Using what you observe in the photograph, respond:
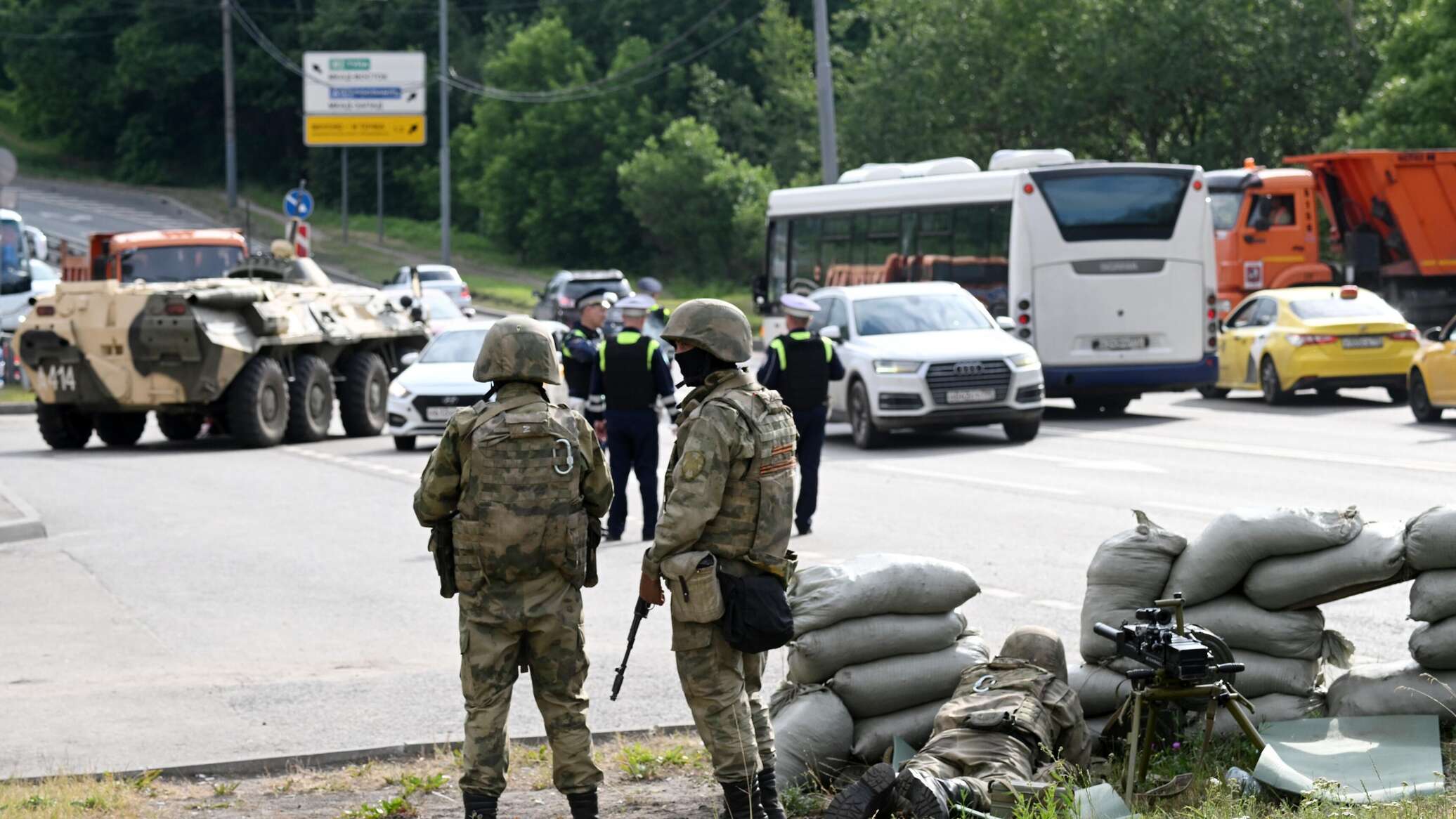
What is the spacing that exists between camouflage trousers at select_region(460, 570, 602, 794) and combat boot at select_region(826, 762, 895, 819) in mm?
937

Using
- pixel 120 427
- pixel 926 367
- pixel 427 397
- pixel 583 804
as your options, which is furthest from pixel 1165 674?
pixel 120 427

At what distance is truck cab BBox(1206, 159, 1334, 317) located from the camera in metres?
33.7

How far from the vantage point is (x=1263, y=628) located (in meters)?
6.79

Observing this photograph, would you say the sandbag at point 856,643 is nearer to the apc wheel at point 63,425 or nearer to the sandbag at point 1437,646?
the sandbag at point 1437,646

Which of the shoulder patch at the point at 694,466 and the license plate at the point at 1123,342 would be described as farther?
the license plate at the point at 1123,342

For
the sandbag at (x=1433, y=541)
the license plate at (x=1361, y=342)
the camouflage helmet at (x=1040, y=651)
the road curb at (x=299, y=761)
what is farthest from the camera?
the license plate at (x=1361, y=342)

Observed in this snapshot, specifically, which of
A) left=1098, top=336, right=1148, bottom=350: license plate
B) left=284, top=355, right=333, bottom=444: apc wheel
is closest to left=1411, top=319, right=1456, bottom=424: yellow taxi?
left=1098, top=336, right=1148, bottom=350: license plate

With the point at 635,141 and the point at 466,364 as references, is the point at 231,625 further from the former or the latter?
the point at 635,141

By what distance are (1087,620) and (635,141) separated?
2804 inches


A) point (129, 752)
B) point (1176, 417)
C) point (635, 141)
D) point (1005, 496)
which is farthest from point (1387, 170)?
point (635, 141)

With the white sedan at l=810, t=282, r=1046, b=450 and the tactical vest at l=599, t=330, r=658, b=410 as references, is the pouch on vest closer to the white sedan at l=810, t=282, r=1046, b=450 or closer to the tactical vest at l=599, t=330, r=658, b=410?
the tactical vest at l=599, t=330, r=658, b=410

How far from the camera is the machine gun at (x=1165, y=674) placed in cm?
557

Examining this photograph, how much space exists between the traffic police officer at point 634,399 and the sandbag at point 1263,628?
6.62 m

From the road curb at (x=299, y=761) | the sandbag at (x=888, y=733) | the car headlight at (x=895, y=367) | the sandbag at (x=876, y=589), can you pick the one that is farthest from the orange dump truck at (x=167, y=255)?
the sandbag at (x=888, y=733)
